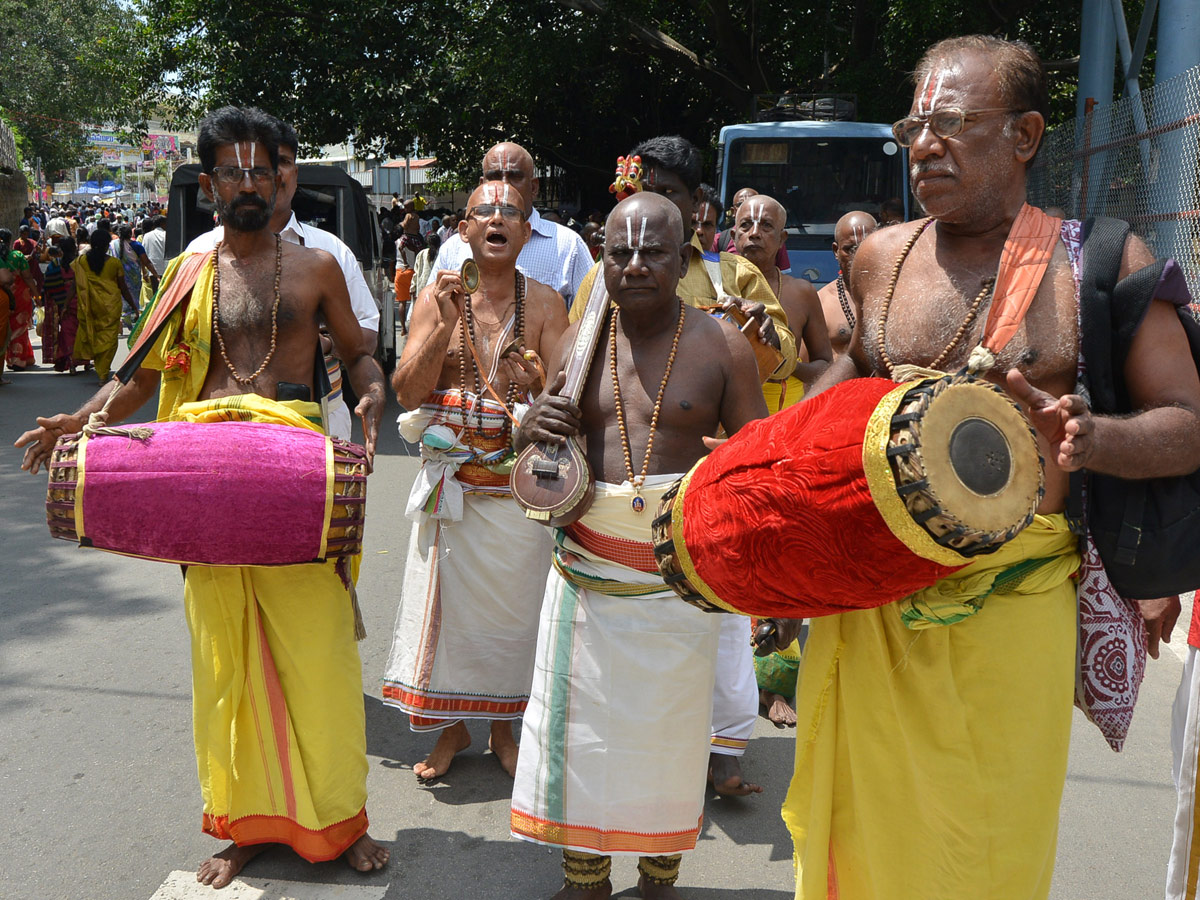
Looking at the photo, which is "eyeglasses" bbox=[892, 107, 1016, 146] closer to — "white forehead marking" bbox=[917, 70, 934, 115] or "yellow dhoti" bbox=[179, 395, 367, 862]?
"white forehead marking" bbox=[917, 70, 934, 115]

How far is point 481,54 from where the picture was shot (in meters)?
19.1

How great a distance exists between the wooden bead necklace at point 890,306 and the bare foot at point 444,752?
7.86ft

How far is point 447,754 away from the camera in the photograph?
4.10m

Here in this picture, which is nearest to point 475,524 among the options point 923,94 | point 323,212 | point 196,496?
point 196,496

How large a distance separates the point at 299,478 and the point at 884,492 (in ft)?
5.69

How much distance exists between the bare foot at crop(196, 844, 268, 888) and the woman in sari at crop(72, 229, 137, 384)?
36.7ft

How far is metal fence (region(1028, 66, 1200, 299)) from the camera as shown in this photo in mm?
6531

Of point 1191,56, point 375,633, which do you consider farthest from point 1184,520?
point 1191,56

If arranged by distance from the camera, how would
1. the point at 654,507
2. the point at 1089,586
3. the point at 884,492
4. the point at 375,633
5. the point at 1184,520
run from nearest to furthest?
the point at 884,492 → the point at 1184,520 → the point at 1089,586 → the point at 654,507 → the point at 375,633

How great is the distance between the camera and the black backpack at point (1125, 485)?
2219 millimetres

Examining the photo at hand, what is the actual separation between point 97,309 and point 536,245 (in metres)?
10.3

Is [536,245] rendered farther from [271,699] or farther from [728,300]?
[271,699]

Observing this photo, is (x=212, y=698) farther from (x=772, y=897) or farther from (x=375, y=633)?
(x=375, y=633)

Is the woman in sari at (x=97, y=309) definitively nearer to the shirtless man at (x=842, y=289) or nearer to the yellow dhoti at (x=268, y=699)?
the shirtless man at (x=842, y=289)
